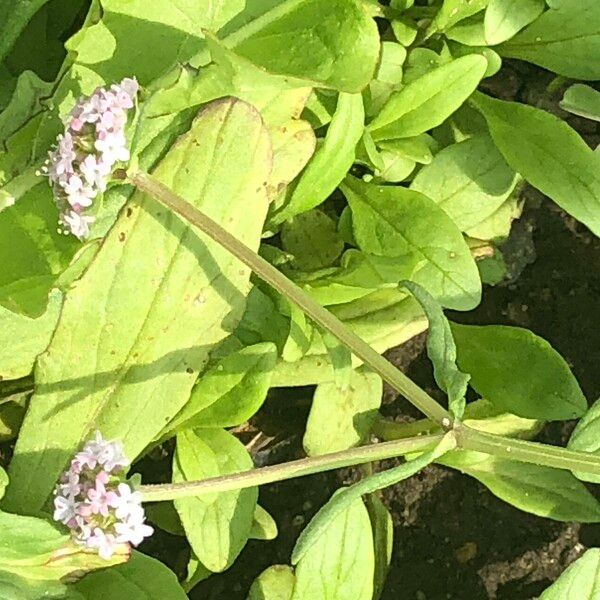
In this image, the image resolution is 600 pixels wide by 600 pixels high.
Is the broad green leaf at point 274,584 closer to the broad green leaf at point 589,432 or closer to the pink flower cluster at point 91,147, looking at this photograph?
the broad green leaf at point 589,432

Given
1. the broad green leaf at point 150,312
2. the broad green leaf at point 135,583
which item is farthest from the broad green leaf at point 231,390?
the broad green leaf at point 135,583

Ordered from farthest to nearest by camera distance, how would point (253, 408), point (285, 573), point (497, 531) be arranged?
point (497, 531), point (285, 573), point (253, 408)

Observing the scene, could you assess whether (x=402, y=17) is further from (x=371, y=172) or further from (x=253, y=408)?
(x=253, y=408)

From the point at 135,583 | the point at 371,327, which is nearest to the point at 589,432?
the point at 371,327

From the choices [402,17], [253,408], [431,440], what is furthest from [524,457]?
[402,17]

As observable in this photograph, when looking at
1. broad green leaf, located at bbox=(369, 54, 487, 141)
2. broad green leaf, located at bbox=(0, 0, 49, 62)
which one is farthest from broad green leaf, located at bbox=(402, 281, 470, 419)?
broad green leaf, located at bbox=(0, 0, 49, 62)

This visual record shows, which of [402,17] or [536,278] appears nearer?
[402,17]

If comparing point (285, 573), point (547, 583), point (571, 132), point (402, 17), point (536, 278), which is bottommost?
point (547, 583)

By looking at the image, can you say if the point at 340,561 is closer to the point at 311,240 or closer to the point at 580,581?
the point at 580,581
